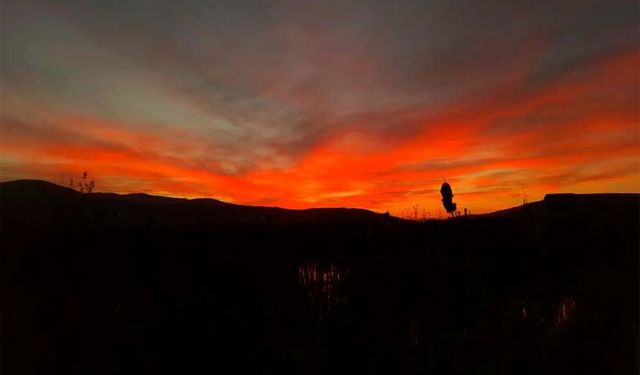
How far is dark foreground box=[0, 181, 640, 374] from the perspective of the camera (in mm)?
5266

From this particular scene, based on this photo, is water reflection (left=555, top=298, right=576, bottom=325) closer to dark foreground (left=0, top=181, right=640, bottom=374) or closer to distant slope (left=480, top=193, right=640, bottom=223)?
dark foreground (left=0, top=181, right=640, bottom=374)

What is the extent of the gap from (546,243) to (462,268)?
4.90m

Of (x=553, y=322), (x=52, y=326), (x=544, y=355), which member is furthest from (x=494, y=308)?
(x=52, y=326)

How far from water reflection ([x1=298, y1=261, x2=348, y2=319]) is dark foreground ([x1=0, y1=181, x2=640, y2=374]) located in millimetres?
40

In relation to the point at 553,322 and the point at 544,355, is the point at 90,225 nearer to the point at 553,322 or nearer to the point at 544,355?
the point at 544,355

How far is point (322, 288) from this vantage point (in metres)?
8.18

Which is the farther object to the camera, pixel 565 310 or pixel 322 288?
pixel 322 288

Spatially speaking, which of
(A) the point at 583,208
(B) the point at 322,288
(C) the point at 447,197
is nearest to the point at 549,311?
(B) the point at 322,288

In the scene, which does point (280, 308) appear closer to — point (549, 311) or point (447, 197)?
point (549, 311)

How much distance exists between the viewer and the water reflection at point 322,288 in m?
7.35

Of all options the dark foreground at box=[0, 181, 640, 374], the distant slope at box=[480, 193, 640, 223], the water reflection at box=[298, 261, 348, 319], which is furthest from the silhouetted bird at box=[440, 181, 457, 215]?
the water reflection at box=[298, 261, 348, 319]

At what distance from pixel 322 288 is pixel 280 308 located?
5.10 ft

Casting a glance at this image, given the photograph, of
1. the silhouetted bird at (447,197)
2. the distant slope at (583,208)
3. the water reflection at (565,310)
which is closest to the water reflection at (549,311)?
the water reflection at (565,310)

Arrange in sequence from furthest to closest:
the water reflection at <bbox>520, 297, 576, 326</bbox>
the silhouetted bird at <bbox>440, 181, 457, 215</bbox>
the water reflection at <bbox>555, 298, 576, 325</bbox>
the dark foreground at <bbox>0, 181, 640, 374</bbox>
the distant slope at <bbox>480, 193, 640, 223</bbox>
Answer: the silhouetted bird at <bbox>440, 181, 457, 215</bbox>, the distant slope at <bbox>480, 193, 640, 223</bbox>, the water reflection at <bbox>555, 298, 576, 325</bbox>, the water reflection at <bbox>520, 297, 576, 326</bbox>, the dark foreground at <bbox>0, 181, 640, 374</bbox>
